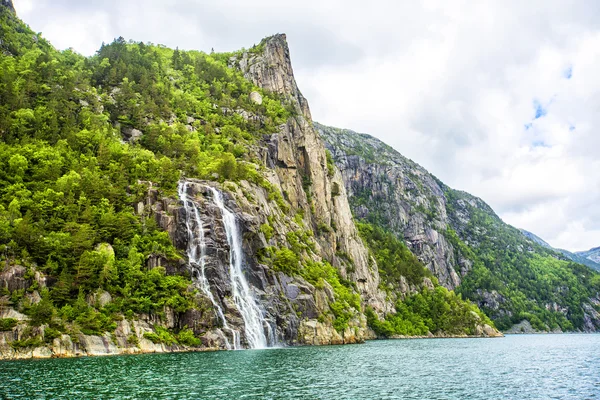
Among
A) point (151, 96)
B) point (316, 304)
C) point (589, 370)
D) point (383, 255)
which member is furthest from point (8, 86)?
point (383, 255)

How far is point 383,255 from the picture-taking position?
179 metres

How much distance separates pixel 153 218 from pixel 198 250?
28.6 ft

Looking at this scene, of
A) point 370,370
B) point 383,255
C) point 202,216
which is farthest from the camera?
point 383,255

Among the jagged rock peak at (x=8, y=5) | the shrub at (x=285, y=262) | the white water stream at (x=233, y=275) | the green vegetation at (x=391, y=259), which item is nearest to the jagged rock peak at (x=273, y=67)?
the green vegetation at (x=391, y=259)

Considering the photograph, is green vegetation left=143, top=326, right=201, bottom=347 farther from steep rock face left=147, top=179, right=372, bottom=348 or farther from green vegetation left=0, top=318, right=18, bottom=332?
green vegetation left=0, top=318, right=18, bottom=332

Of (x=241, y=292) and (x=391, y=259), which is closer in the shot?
Answer: (x=241, y=292)

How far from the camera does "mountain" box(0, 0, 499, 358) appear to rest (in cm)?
5419

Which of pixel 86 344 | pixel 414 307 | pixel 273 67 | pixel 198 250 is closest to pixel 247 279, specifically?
pixel 198 250

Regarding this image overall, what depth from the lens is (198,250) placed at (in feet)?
232

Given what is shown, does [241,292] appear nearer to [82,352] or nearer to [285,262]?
[285,262]

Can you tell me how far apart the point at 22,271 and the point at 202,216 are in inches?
1116

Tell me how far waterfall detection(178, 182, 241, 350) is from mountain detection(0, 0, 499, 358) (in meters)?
0.20

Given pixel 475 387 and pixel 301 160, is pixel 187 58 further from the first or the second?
pixel 475 387

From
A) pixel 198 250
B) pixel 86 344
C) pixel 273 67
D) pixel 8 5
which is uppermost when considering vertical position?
pixel 273 67
